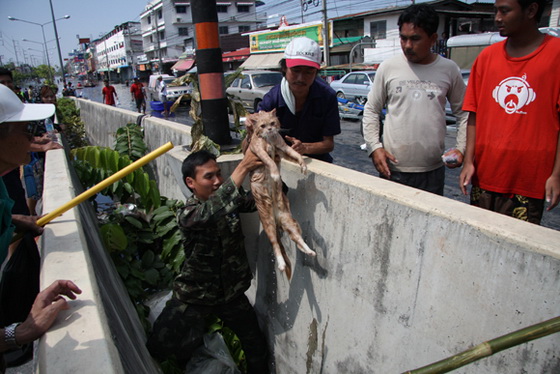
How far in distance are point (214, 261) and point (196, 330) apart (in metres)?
0.59

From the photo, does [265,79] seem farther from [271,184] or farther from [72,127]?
[271,184]

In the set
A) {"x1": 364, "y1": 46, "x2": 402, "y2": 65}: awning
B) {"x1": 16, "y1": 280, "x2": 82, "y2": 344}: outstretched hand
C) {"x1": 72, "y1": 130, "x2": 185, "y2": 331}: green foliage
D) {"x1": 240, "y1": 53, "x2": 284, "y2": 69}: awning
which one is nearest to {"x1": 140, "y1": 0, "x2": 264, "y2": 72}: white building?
{"x1": 240, "y1": 53, "x2": 284, "y2": 69}: awning

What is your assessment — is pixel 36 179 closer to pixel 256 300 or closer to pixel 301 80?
pixel 256 300

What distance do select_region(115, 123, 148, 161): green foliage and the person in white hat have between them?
397 cm

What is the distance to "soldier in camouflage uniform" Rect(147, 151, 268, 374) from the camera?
2.88 metres

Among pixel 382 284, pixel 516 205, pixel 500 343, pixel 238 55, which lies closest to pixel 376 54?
pixel 238 55

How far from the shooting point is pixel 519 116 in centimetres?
228

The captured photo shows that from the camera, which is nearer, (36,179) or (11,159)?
(11,159)

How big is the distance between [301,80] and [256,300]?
1989 mm

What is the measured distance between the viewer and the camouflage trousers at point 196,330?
9.66 feet

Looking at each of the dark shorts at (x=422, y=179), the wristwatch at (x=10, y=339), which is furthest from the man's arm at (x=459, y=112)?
the wristwatch at (x=10, y=339)

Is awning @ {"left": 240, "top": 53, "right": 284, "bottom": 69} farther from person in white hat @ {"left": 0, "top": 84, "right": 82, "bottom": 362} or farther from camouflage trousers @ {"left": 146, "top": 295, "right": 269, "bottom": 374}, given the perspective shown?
person in white hat @ {"left": 0, "top": 84, "right": 82, "bottom": 362}

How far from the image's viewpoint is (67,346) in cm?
150

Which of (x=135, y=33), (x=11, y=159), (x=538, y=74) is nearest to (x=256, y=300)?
(x=11, y=159)
